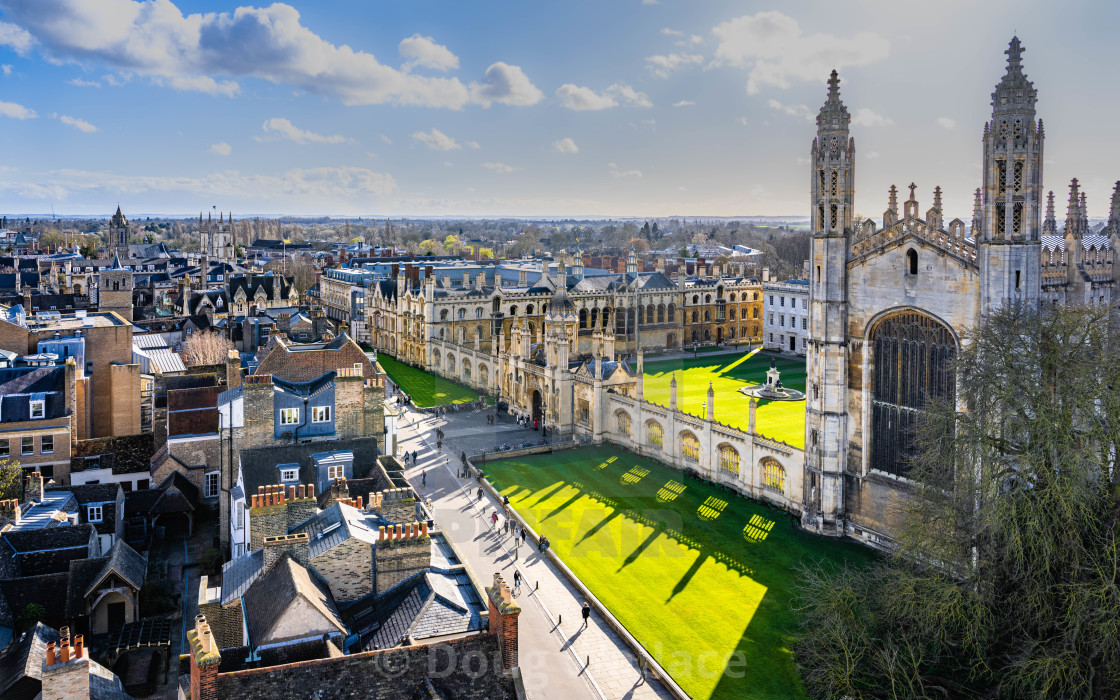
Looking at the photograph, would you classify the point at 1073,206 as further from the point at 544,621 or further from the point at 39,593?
the point at 39,593

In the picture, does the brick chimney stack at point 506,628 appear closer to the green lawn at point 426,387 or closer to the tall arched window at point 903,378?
the tall arched window at point 903,378

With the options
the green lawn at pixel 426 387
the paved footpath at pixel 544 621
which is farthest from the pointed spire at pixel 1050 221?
the green lawn at pixel 426 387

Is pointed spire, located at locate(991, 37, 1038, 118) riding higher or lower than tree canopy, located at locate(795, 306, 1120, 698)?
higher

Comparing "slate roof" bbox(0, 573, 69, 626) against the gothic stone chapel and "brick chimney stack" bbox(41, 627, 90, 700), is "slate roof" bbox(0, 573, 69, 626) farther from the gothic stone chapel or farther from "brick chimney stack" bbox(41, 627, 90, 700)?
the gothic stone chapel

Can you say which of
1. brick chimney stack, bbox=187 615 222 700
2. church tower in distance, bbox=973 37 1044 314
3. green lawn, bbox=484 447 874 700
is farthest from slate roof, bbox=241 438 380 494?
church tower in distance, bbox=973 37 1044 314

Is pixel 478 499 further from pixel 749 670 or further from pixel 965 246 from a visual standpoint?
pixel 965 246

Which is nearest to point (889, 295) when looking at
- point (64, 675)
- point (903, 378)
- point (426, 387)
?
point (903, 378)

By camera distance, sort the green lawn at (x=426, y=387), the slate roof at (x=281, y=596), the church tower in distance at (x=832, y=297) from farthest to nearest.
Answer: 1. the green lawn at (x=426, y=387)
2. the church tower in distance at (x=832, y=297)
3. the slate roof at (x=281, y=596)
